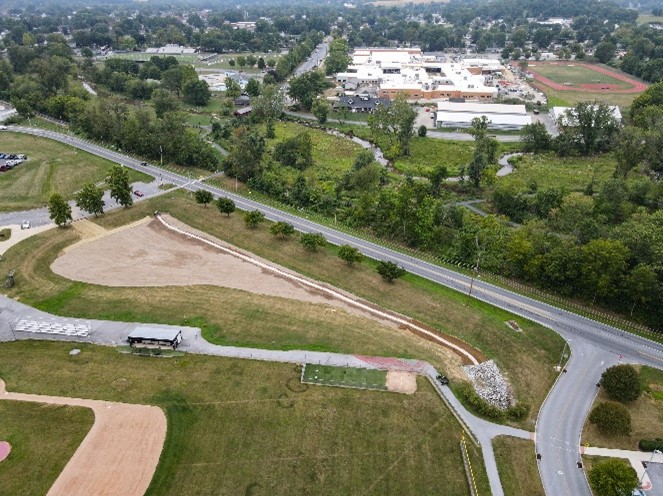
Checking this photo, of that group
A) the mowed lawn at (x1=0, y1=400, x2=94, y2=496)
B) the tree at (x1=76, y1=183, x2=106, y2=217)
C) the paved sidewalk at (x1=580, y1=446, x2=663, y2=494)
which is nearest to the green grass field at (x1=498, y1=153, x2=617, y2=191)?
the paved sidewalk at (x1=580, y1=446, x2=663, y2=494)

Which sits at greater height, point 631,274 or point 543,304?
point 631,274

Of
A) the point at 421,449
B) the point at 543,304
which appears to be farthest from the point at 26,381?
the point at 543,304

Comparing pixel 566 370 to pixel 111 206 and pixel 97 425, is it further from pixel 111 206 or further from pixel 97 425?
pixel 111 206

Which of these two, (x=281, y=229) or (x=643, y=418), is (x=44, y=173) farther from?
(x=643, y=418)

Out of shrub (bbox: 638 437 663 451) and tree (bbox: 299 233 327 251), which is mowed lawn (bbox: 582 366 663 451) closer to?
shrub (bbox: 638 437 663 451)

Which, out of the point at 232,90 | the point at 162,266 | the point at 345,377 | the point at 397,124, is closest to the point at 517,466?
the point at 345,377

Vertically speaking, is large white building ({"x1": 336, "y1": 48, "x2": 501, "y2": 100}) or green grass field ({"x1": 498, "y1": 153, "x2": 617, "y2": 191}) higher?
large white building ({"x1": 336, "y1": 48, "x2": 501, "y2": 100})
